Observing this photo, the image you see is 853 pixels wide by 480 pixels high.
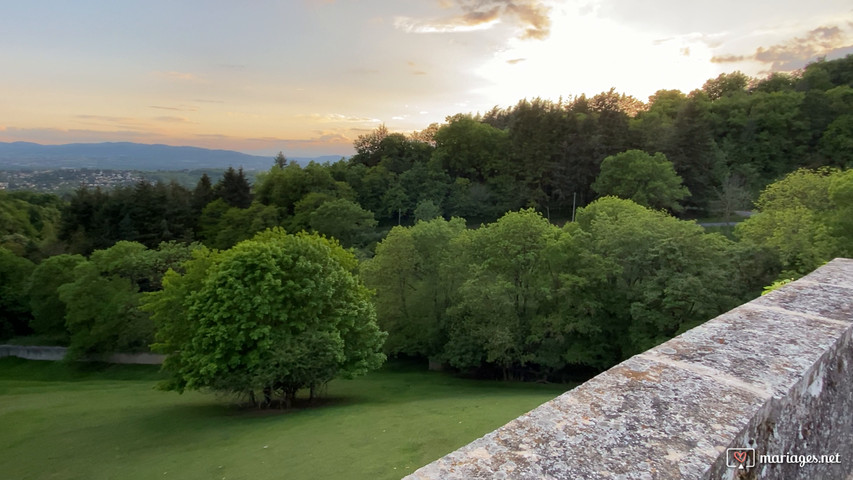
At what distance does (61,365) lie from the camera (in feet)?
125

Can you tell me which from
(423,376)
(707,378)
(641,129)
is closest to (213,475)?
(707,378)

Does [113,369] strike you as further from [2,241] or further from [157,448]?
[2,241]

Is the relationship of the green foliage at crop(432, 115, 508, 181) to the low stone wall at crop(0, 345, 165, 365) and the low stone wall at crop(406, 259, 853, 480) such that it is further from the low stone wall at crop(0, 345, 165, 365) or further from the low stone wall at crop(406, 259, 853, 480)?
the low stone wall at crop(406, 259, 853, 480)

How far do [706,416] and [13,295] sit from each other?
196 feet

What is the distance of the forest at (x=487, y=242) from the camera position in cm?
2359

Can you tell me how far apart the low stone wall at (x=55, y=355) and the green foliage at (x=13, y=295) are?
17.4ft

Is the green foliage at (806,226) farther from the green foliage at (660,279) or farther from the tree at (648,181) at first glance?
the tree at (648,181)

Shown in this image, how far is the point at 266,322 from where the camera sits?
69.3 feet

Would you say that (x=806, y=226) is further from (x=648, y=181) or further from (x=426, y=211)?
(x=426, y=211)

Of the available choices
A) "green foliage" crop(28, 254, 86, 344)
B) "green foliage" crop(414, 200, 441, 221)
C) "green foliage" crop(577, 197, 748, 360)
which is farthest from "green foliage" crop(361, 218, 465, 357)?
"green foliage" crop(28, 254, 86, 344)

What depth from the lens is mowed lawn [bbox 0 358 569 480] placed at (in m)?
14.1

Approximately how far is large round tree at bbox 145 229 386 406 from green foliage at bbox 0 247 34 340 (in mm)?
33446

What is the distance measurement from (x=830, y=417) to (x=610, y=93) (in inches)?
2975

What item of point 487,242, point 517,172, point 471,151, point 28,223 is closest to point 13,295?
point 28,223
